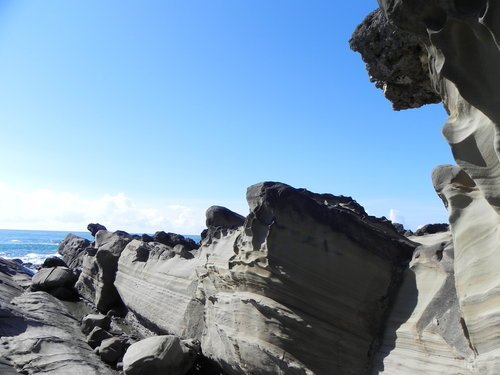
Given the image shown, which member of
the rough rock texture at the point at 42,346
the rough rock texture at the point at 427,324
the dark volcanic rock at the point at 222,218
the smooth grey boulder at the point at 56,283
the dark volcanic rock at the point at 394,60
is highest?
the dark volcanic rock at the point at 394,60

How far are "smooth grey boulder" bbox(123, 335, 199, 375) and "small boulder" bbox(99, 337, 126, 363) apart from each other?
2.73 feet

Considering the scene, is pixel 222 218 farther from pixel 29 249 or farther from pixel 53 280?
pixel 29 249

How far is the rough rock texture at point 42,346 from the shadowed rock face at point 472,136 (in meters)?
4.13

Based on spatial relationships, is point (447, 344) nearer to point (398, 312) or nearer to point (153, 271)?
point (398, 312)

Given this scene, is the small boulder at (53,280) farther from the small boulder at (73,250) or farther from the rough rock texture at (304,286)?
the rough rock texture at (304,286)

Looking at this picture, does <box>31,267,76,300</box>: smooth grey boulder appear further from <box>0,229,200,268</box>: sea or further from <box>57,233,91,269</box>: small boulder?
<box>0,229,200,268</box>: sea

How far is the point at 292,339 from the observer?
3607mm

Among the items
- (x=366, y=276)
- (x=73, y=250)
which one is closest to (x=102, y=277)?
(x=366, y=276)

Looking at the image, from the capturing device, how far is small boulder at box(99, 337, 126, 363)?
5.72 metres

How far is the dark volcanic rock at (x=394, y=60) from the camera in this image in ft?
11.8

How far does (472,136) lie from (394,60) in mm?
1532

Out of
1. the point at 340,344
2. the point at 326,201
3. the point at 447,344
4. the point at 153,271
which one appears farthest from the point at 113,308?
the point at 447,344

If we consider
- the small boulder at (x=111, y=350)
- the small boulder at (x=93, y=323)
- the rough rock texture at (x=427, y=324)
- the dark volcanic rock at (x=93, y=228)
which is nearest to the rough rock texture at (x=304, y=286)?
the rough rock texture at (x=427, y=324)

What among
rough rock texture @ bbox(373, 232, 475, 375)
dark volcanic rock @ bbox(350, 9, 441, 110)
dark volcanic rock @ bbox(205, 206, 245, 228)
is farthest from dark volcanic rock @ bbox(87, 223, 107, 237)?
rough rock texture @ bbox(373, 232, 475, 375)
